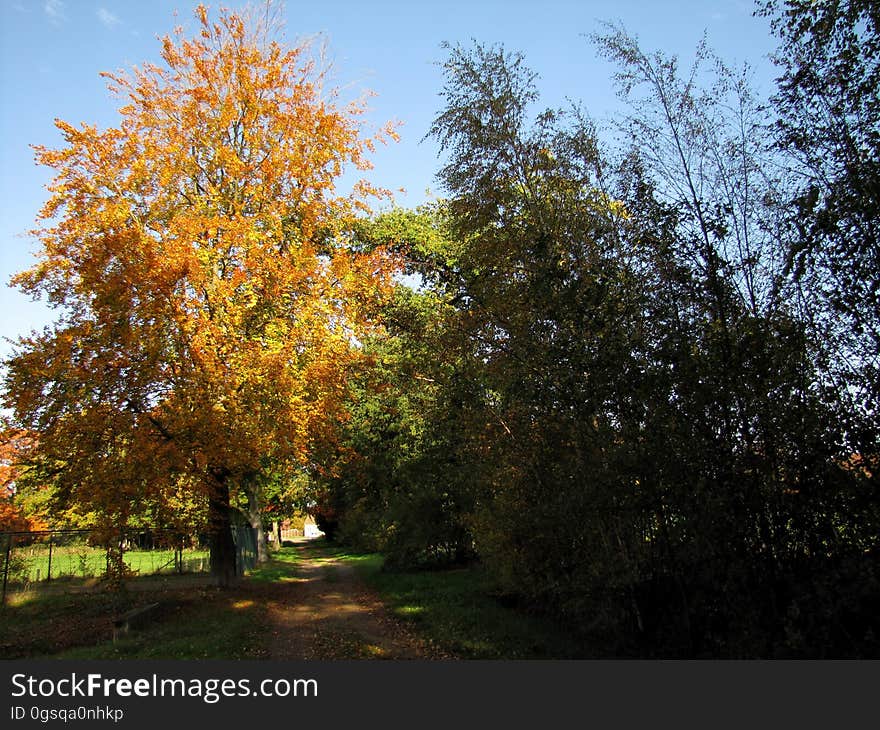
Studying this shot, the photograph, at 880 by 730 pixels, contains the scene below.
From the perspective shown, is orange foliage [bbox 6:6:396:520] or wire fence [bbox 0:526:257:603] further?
wire fence [bbox 0:526:257:603]

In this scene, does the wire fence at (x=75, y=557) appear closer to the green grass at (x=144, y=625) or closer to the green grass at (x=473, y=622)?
the green grass at (x=144, y=625)

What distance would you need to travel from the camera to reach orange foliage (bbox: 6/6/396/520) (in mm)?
9727

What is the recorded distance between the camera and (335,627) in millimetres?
10055

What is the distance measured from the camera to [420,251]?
18453mm

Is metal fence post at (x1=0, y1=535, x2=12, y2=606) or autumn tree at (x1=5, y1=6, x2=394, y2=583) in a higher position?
autumn tree at (x1=5, y1=6, x2=394, y2=583)

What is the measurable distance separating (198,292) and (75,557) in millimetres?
9897

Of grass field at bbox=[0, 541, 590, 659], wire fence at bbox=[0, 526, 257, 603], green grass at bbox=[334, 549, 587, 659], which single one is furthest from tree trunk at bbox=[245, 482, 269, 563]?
green grass at bbox=[334, 549, 587, 659]

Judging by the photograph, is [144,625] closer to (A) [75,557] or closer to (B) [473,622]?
(B) [473,622]

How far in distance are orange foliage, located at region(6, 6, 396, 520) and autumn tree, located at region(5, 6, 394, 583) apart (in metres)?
0.04

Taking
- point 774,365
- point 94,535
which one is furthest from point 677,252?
point 94,535

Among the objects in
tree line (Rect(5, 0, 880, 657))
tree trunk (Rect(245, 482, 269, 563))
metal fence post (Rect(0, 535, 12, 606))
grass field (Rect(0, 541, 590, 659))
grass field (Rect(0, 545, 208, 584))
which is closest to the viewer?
tree line (Rect(5, 0, 880, 657))

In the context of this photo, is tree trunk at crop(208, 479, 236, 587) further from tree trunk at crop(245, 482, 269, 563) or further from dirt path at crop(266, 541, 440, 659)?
tree trunk at crop(245, 482, 269, 563)

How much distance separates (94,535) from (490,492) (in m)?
7.18

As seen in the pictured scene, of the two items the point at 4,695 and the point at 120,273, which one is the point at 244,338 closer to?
the point at 120,273
